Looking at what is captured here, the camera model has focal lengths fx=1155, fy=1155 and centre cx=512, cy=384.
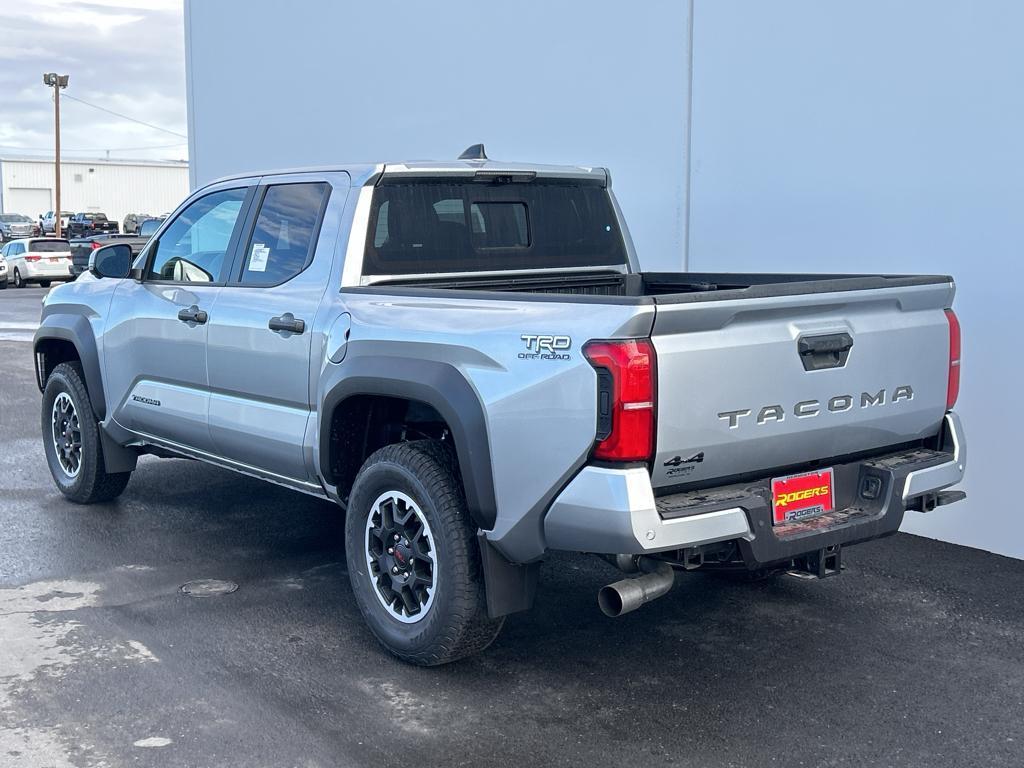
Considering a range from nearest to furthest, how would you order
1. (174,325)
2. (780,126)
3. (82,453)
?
(174,325) < (82,453) < (780,126)

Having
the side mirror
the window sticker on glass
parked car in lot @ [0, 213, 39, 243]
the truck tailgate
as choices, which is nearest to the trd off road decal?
the truck tailgate

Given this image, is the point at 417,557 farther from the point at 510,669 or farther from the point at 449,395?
the point at 449,395

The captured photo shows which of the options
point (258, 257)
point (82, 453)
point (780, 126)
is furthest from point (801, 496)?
point (82, 453)

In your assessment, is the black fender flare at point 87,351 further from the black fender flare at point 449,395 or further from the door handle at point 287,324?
the black fender flare at point 449,395

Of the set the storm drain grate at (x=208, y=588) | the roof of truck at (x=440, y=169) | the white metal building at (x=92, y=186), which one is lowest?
the storm drain grate at (x=208, y=588)

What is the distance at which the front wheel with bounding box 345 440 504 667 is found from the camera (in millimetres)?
4281

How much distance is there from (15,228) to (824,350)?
2502 inches

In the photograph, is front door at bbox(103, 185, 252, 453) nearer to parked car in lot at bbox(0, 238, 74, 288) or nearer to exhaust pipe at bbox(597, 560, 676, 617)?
exhaust pipe at bbox(597, 560, 676, 617)

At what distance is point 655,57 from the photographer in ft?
26.6

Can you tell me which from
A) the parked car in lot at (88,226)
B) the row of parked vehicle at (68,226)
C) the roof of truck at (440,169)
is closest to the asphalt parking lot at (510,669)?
the roof of truck at (440,169)

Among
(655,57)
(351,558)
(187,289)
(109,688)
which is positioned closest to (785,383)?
(351,558)

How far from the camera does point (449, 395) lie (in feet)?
13.8

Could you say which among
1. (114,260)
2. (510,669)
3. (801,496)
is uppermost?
(114,260)

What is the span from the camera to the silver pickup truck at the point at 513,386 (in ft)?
12.4
